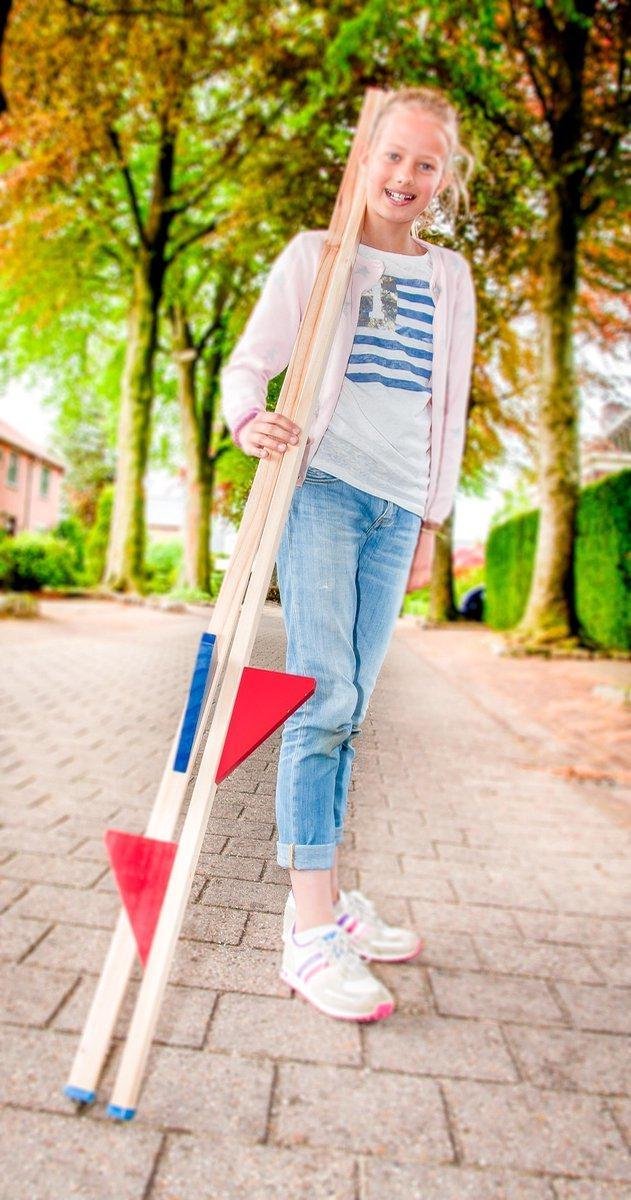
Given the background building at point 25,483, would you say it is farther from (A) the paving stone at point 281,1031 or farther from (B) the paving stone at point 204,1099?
(B) the paving stone at point 204,1099

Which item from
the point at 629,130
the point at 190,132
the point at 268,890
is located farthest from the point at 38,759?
the point at 190,132

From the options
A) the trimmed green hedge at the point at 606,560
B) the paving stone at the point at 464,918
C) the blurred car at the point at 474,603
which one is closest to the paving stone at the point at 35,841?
the paving stone at the point at 464,918

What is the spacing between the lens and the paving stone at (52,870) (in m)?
2.51

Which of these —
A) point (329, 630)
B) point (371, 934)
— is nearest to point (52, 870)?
point (371, 934)

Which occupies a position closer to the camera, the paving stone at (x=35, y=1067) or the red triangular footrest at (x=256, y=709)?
the red triangular footrest at (x=256, y=709)

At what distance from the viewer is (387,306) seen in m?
0.91

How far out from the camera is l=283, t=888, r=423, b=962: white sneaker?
158cm

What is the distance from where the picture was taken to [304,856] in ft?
3.03

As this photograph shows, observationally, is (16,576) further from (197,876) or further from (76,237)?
(197,876)

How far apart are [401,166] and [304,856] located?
0.79 m

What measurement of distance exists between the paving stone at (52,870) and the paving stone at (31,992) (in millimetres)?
589

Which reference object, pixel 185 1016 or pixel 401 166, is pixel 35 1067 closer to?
pixel 185 1016

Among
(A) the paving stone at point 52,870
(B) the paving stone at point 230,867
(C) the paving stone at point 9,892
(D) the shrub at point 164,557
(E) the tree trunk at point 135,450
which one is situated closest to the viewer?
(B) the paving stone at point 230,867

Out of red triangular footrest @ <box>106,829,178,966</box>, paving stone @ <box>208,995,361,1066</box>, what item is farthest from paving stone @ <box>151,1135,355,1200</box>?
red triangular footrest @ <box>106,829,178,966</box>
